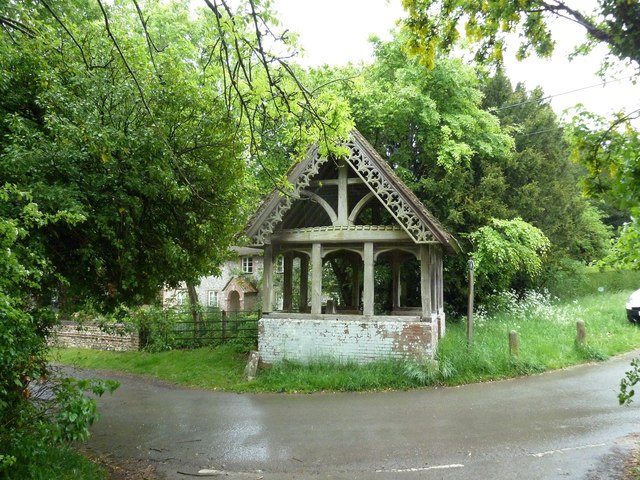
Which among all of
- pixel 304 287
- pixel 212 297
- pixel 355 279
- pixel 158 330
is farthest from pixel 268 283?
pixel 212 297

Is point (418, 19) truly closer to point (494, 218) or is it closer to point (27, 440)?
point (27, 440)

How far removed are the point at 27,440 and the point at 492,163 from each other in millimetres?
16686

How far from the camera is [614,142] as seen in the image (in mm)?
4965

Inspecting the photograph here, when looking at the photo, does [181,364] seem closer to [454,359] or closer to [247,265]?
[454,359]

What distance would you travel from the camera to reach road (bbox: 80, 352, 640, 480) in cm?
612

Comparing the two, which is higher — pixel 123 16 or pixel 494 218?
pixel 123 16

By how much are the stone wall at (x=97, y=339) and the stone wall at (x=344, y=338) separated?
6537 millimetres

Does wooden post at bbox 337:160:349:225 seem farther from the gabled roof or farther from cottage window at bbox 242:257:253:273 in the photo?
cottage window at bbox 242:257:253:273

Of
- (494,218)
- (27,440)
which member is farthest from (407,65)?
Result: (27,440)

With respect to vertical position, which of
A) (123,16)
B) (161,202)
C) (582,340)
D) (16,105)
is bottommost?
(582,340)

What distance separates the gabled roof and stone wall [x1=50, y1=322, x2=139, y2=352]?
291 inches

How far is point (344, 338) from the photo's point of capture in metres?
11.6

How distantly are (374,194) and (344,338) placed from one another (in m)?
3.47

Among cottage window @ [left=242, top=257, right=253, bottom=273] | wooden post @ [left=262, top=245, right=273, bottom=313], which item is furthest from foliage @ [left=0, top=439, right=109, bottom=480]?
cottage window @ [left=242, top=257, right=253, bottom=273]
